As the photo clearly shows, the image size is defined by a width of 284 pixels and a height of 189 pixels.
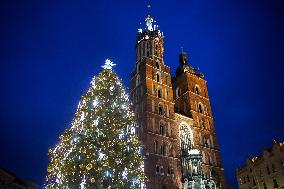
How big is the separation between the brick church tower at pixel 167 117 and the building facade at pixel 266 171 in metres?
3.93

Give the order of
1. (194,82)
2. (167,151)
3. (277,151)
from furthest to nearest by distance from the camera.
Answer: (194,82) → (167,151) → (277,151)

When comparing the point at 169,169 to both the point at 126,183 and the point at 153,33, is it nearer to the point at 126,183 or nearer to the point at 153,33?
the point at 126,183

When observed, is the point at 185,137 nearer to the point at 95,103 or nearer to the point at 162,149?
the point at 162,149

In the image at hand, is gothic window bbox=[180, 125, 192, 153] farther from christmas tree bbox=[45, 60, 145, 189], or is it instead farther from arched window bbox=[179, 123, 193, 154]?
christmas tree bbox=[45, 60, 145, 189]

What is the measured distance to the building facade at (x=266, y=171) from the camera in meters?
41.0

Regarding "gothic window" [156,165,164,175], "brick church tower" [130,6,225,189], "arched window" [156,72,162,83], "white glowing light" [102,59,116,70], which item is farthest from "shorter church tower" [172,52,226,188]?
"white glowing light" [102,59,116,70]

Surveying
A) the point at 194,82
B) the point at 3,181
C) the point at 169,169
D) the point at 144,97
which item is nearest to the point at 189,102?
the point at 194,82

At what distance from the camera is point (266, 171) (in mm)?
43719

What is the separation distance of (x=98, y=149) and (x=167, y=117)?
3003 cm

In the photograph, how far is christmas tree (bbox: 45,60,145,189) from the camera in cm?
1997

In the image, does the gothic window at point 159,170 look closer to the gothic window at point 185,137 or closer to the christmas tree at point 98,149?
the gothic window at point 185,137

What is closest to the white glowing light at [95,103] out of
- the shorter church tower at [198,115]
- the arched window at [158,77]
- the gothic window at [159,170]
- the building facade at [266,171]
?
the gothic window at [159,170]

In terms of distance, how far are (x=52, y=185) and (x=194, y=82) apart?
44380 mm

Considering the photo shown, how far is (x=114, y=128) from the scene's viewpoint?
2138 cm
